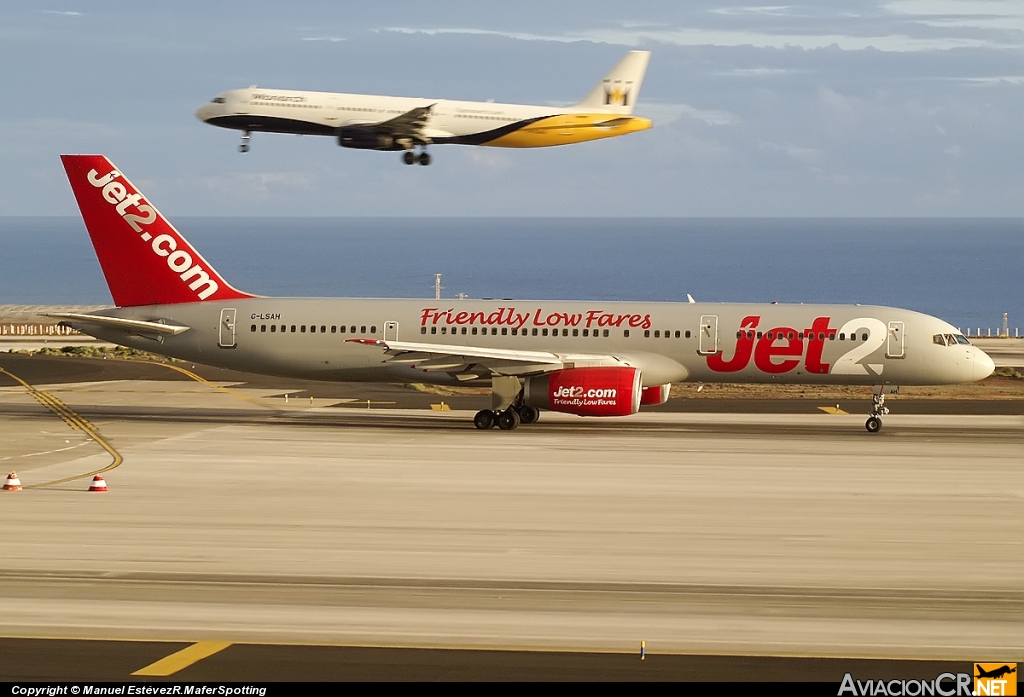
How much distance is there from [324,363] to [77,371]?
1889 centimetres

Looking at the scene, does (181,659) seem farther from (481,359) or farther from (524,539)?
(481,359)

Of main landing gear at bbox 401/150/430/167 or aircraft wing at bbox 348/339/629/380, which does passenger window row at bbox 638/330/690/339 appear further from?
main landing gear at bbox 401/150/430/167

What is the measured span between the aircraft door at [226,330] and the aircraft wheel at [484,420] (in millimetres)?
8658

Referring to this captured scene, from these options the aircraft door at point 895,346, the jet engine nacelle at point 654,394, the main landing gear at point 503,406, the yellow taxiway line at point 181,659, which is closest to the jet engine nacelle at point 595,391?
the main landing gear at point 503,406

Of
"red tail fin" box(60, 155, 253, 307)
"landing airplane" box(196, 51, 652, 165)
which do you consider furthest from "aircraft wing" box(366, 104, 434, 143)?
"red tail fin" box(60, 155, 253, 307)

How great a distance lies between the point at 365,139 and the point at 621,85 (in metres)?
7.61

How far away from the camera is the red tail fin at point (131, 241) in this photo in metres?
41.9

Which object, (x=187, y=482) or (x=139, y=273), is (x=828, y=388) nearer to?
(x=139, y=273)

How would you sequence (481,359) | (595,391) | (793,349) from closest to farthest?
(595,391)
(481,359)
(793,349)

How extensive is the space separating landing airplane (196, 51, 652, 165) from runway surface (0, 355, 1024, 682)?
769 centimetres

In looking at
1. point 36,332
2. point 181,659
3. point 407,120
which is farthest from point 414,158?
point 36,332

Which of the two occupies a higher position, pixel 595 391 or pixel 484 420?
pixel 595 391

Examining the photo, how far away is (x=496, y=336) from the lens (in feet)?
135

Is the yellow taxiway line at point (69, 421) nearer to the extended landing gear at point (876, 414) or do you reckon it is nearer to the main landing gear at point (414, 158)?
the main landing gear at point (414, 158)
